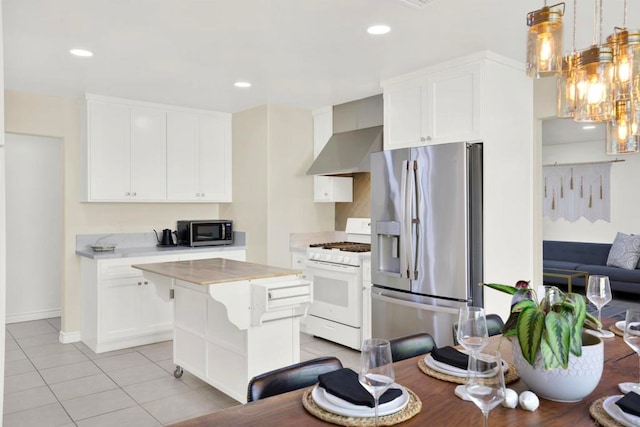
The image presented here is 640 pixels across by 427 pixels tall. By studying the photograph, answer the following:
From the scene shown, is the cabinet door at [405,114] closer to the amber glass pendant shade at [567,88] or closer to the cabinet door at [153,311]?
the amber glass pendant shade at [567,88]

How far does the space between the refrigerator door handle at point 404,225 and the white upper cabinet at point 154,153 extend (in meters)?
2.60

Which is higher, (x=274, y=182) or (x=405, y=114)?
(x=405, y=114)

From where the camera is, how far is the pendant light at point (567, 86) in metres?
1.95

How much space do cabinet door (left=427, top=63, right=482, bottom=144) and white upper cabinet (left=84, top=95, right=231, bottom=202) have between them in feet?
9.24

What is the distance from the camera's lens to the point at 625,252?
22.9 feet

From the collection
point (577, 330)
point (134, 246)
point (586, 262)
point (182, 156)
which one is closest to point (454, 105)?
point (577, 330)

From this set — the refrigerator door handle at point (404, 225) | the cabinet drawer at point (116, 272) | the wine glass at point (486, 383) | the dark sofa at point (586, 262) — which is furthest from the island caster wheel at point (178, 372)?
the dark sofa at point (586, 262)

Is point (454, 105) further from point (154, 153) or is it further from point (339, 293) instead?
point (154, 153)

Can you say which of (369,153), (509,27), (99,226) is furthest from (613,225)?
(99,226)

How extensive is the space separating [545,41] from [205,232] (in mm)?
4349

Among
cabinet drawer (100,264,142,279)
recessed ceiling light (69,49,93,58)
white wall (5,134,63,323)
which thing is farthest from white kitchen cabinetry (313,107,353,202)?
white wall (5,134,63,323)

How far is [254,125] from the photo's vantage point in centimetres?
532

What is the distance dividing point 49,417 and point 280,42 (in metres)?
2.95

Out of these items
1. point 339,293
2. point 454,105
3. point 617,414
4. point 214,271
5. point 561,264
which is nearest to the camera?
point 617,414
